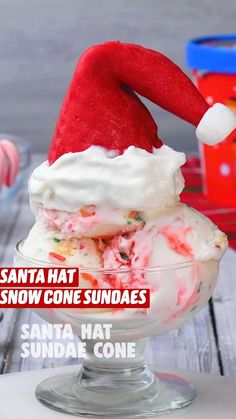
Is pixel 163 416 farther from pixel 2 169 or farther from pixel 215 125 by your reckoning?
pixel 2 169

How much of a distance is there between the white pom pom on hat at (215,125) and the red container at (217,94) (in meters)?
1.14

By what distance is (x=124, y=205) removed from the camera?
1.15m

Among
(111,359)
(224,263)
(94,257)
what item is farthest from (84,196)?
(224,263)

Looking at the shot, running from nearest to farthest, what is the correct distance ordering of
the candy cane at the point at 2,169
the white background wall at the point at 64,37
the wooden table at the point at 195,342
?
1. the wooden table at the point at 195,342
2. the candy cane at the point at 2,169
3. the white background wall at the point at 64,37

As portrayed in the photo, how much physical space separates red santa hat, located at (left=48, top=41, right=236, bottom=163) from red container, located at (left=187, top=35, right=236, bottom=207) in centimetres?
113

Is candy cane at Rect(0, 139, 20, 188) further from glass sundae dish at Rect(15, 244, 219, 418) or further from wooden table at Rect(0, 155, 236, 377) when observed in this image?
glass sundae dish at Rect(15, 244, 219, 418)

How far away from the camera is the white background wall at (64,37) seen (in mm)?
3047

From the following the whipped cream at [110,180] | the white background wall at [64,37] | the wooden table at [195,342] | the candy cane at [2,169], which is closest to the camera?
the whipped cream at [110,180]

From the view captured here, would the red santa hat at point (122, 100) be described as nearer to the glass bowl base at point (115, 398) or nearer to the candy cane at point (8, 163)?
the glass bowl base at point (115, 398)

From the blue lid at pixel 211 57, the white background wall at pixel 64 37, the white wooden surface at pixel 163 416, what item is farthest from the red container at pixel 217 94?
the white wooden surface at pixel 163 416

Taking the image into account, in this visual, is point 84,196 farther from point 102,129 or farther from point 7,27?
point 7,27

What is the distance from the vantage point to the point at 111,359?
1.21m

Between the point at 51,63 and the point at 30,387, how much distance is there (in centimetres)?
192

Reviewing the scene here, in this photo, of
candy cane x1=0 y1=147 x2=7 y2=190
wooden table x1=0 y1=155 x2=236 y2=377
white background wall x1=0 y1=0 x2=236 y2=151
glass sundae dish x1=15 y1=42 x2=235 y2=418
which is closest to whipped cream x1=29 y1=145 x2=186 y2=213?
glass sundae dish x1=15 y1=42 x2=235 y2=418
